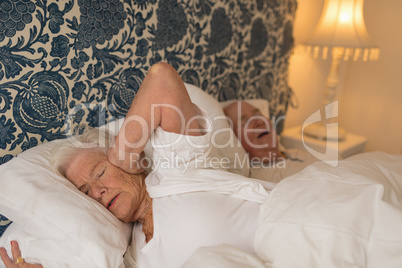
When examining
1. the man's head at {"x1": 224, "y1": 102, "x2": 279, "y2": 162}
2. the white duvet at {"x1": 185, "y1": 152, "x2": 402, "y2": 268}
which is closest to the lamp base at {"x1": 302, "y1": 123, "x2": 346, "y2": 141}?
the man's head at {"x1": 224, "y1": 102, "x2": 279, "y2": 162}

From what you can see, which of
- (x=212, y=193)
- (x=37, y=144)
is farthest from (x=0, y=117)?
(x=212, y=193)

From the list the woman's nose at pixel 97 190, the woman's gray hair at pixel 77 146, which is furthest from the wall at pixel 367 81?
the woman's nose at pixel 97 190

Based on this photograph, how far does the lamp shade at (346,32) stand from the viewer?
2.15 meters

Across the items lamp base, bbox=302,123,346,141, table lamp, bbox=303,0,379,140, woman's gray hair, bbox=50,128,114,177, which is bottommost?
lamp base, bbox=302,123,346,141

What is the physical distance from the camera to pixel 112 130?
1.37m

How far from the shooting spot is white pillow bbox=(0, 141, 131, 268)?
0.96 meters

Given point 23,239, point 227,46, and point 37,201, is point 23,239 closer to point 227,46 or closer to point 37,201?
point 37,201

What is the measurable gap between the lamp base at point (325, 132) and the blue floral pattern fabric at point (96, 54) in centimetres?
77

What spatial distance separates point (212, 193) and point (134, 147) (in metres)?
0.32

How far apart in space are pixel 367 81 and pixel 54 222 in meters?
2.58

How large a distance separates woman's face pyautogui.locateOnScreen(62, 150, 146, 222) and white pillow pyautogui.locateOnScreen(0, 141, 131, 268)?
0.17 feet

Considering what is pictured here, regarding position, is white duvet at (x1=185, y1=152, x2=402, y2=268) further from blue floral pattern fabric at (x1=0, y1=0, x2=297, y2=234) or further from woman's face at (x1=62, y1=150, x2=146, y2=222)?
blue floral pattern fabric at (x1=0, y1=0, x2=297, y2=234)

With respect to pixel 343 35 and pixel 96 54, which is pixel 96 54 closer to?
pixel 96 54

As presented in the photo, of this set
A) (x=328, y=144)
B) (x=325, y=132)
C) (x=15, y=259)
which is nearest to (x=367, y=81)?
(x=325, y=132)
